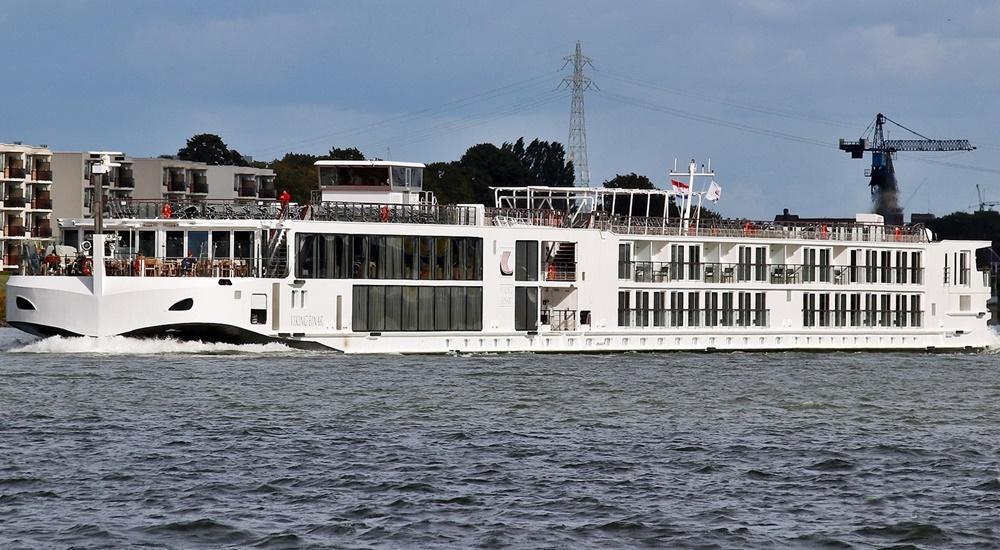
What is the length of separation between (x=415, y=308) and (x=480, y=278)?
9.71 ft

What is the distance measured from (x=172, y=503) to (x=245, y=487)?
5.65 feet

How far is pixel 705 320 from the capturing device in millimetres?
62812

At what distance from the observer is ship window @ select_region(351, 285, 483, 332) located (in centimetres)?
5384

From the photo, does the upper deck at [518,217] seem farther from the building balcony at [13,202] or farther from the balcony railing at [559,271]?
the building balcony at [13,202]

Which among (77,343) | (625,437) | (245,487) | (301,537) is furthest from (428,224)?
(301,537)

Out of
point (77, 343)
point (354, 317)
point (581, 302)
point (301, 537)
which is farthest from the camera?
point (581, 302)

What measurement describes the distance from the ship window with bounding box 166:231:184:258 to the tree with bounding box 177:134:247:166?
4171 inches

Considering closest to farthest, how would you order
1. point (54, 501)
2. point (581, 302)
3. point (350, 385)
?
point (54, 501) → point (350, 385) → point (581, 302)

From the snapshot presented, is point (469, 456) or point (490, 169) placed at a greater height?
point (490, 169)

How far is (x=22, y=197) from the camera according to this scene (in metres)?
111

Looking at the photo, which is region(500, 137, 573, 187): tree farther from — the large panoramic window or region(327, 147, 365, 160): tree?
the large panoramic window

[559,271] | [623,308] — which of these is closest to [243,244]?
[559,271]

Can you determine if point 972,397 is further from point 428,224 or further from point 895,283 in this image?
point 895,283

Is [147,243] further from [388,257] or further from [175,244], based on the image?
[388,257]
